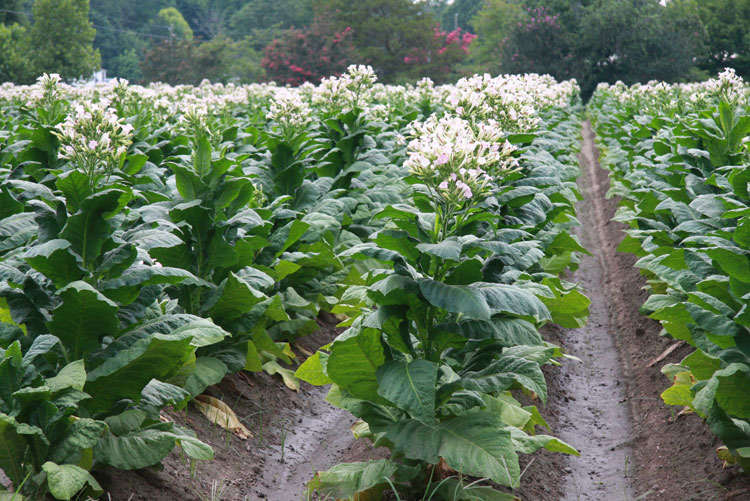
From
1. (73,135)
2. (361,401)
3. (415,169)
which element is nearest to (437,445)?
(361,401)

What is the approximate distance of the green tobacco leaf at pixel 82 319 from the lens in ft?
10.2

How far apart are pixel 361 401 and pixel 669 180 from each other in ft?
15.3

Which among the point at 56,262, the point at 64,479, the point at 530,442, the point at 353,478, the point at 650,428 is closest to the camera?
the point at 64,479

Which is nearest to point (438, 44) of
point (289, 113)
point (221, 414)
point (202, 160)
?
point (289, 113)

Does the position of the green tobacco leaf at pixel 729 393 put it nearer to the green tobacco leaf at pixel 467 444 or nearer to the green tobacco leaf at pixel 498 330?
the green tobacco leaf at pixel 498 330

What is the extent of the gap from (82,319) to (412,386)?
1489mm

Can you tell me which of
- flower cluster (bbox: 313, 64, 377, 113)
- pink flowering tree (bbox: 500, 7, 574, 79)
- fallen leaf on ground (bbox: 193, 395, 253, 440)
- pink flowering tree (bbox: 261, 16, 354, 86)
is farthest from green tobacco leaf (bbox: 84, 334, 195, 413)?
pink flowering tree (bbox: 500, 7, 574, 79)

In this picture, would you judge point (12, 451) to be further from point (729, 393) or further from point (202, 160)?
point (729, 393)

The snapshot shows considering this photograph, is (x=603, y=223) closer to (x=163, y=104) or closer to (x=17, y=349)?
(x=163, y=104)

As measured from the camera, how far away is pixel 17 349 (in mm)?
2939

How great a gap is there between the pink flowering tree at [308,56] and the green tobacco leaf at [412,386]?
111 ft

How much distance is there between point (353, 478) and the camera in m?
3.57

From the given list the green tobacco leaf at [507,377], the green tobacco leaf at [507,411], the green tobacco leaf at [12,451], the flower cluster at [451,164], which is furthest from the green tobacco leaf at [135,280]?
the green tobacco leaf at [507,411]

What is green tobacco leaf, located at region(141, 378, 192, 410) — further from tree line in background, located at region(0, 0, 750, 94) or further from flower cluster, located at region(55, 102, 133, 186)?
tree line in background, located at region(0, 0, 750, 94)
